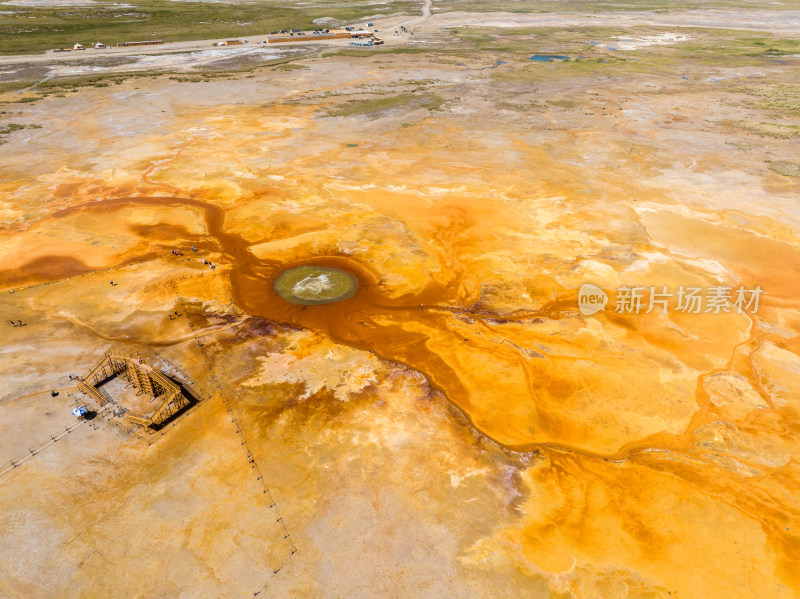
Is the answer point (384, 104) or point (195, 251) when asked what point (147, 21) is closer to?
point (384, 104)

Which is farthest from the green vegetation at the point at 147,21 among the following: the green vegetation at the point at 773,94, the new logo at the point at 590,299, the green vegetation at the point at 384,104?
the new logo at the point at 590,299

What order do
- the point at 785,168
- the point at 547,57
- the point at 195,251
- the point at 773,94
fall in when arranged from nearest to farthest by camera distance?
the point at 195,251
the point at 785,168
the point at 773,94
the point at 547,57

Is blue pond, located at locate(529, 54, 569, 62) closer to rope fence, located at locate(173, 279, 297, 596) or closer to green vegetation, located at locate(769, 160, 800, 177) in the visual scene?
green vegetation, located at locate(769, 160, 800, 177)

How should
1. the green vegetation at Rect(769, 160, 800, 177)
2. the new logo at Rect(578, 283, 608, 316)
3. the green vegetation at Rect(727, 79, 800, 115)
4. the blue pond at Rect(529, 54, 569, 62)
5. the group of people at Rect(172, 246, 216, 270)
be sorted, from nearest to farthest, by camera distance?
the new logo at Rect(578, 283, 608, 316)
the group of people at Rect(172, 246, 216, 270)
the green vegetation at Rect(769, 160, 800, 177)
the green vegetation at Rect(727, 79, 800, 115)
the blue pond at Rect(529, 54, 569, 62)

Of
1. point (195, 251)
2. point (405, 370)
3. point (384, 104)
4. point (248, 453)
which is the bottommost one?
point (248, 453)

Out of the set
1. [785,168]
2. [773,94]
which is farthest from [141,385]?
[773,94]

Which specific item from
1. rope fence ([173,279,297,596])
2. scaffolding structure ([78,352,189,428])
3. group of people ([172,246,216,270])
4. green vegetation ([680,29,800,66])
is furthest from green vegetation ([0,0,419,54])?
rope fence ([173,279,297,596])

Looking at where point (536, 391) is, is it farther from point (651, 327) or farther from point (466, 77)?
point (466, 77)
